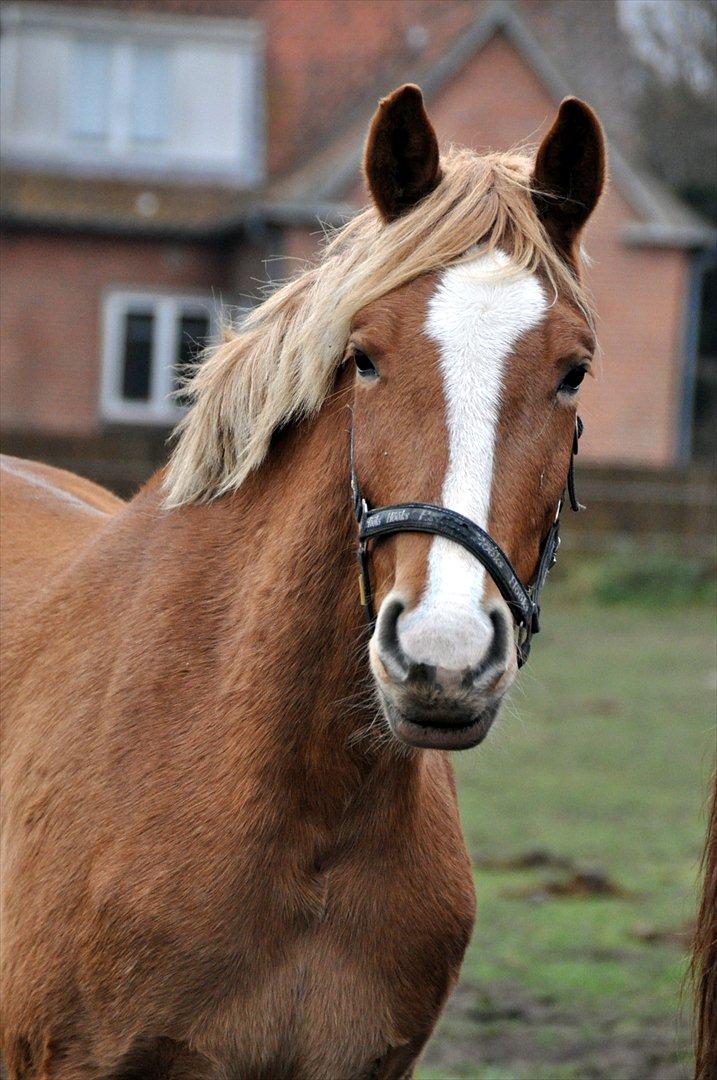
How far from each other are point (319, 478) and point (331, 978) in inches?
38.9

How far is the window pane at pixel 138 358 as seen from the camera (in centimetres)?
2119

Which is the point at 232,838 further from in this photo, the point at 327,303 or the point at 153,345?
the point at 153,345

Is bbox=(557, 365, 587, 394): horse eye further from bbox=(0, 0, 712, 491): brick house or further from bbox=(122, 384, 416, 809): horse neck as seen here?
bbox=(0, 0, 712, 491): brick house

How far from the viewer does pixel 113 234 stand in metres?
20.7

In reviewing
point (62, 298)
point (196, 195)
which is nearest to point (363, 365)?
point (62, 298)

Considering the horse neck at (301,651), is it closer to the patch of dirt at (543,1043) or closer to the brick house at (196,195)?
the patch of dirt at (543,1043)

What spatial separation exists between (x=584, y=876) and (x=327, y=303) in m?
4.56

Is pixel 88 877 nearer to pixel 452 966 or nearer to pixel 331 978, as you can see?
pixel 331 978

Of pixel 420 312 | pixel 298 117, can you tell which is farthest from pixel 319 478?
pixel 298 117

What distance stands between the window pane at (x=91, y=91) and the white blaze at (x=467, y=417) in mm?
20448

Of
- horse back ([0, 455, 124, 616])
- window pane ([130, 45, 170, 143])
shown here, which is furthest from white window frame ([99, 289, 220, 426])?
horse back ([0, 455, 124, 616])

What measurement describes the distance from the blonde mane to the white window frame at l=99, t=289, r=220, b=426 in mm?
17925

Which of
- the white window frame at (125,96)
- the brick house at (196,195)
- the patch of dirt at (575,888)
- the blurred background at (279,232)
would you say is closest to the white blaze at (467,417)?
the patch of dirt at (575,888)

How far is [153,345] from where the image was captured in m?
21.2
